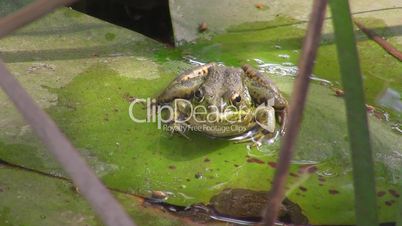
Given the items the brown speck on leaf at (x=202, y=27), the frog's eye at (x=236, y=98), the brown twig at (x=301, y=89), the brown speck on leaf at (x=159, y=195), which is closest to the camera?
the brown twig at (x=301, y=89)

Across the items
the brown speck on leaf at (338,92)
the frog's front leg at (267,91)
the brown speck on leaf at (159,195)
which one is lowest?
the brown speck on leaf at (159,195)

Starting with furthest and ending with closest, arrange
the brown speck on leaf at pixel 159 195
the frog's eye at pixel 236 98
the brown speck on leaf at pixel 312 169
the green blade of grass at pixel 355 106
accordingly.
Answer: the frog's eye at pixel 236 98
the brown speck on leaf at pixel 312 169
the brown speck on leaf at pixel 159 195
the green blade of grass at pixel 355 106

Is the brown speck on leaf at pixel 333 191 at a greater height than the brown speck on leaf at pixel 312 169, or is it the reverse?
the brown speck on leaf at pixel 312 169

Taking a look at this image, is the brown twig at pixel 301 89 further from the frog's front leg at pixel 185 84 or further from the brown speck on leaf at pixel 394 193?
the frog's front leg at pixel 185 84

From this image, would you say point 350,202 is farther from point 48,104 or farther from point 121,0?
point 121,0

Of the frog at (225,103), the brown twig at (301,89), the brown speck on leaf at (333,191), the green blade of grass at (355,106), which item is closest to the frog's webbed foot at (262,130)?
the frog at (225,103)

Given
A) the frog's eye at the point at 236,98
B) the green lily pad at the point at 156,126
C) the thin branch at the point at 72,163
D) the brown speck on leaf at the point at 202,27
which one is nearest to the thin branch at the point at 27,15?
the thin branch at the point at 72,163

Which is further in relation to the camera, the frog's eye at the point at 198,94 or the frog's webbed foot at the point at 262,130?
the frog's eye at the point at 198,94

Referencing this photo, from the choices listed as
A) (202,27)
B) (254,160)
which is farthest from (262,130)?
(202,27)

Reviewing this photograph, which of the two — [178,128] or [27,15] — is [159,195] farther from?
[27,15]
